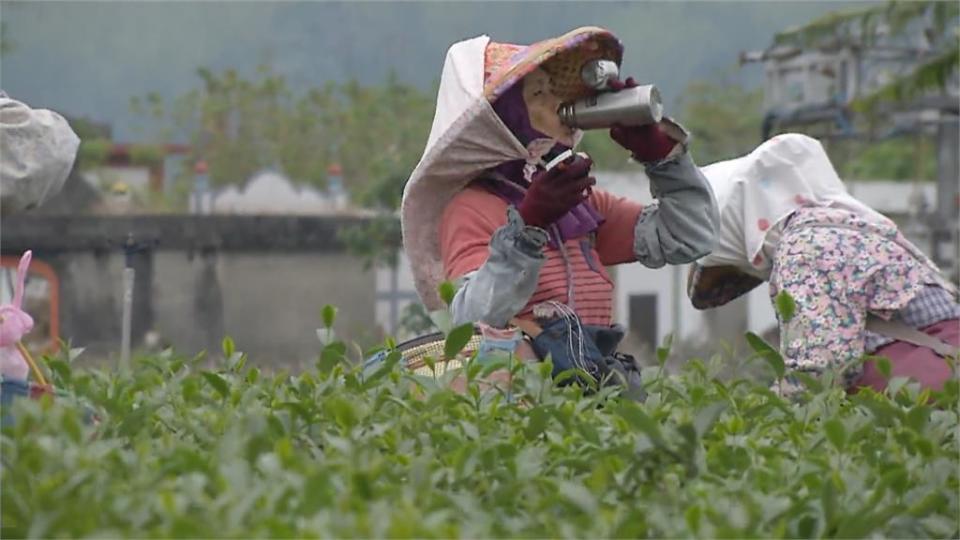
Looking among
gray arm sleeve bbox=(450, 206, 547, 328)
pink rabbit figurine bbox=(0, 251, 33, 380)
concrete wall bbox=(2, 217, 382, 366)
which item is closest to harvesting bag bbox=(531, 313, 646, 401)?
gray arm sleeve bbox=(450, 206, 547, 328)

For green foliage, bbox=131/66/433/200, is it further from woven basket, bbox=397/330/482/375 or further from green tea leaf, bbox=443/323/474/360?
green tea leaf, bbox=443/323/474/360

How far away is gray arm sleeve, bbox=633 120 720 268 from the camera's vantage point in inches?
156

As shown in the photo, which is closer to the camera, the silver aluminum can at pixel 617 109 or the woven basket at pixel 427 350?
the woven basket at pixel 427 350

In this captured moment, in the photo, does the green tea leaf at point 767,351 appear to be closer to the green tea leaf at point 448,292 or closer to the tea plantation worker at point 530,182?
the green tea leaf at point 448,292

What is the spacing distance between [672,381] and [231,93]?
112ft

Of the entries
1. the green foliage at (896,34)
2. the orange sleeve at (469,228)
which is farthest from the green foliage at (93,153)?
the orange sleeve at (469,228)

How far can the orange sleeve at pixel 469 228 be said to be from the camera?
380 centimetres

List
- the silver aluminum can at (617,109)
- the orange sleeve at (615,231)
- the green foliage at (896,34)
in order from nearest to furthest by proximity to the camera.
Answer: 1. the silver aluminum can at (617,109)
2. the orange sleeve at (615,231)
3. the green foliage at (896,34)

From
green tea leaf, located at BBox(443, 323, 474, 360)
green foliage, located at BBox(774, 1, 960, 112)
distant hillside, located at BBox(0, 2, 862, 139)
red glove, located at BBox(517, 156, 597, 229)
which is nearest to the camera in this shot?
green tea leaf, located at BBox(443, 323, 474, 360)

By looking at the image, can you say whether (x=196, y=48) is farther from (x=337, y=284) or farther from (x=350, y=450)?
(x=350, y=450)

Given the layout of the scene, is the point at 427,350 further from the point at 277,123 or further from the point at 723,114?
the point at 723,114

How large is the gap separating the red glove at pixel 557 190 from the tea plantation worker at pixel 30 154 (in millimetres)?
837

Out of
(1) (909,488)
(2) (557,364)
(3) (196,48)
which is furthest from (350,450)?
(3) (196,48)

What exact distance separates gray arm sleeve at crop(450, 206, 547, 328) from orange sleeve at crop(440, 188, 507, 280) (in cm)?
17
